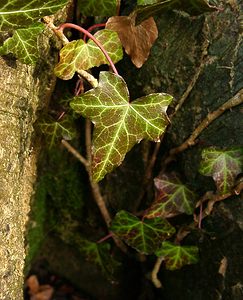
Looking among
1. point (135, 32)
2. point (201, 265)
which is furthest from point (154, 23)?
point (201, 265)

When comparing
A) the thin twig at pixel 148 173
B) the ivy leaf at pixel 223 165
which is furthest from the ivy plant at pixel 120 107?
the thin twig at pixel 148 173

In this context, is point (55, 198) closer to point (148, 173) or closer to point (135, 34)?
point (148, 173)

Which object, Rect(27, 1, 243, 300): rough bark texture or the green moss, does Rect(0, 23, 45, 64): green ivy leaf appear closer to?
Rect(27, 1, 243, 300): rough bark texture

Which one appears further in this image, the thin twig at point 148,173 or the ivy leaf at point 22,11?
the thin twig at point 148,173

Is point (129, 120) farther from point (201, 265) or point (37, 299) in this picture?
point (37, 299)

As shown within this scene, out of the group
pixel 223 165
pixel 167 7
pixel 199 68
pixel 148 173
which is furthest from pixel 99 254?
pixel 167 7

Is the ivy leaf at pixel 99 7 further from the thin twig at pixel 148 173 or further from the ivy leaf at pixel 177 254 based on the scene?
the ivy leaf at pixel 177 254
